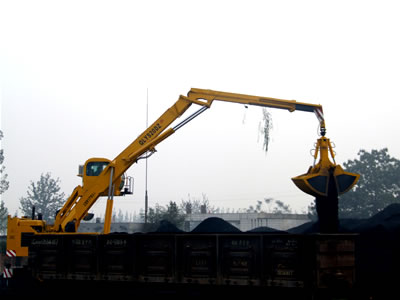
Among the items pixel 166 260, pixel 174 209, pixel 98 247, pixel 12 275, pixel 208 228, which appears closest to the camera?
pixel 166 260

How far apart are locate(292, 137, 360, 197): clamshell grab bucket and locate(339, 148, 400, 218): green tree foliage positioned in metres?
41.9

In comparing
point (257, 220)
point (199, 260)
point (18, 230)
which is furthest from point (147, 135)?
point (257, 220)

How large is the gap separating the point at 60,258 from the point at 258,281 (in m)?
6.04

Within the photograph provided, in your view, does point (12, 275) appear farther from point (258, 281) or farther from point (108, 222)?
point (258, 281)

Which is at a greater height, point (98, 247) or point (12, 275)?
point (98, 247)

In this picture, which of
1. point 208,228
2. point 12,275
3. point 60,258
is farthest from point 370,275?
point 12,275

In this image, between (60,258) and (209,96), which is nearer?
(60,258)

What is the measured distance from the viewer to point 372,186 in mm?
55688

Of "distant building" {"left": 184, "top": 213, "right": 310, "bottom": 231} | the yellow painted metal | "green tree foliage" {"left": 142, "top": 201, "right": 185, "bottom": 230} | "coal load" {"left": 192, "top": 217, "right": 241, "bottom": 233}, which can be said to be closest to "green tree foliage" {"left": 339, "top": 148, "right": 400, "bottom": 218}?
"distant building" {"left": 184, "top": 213, "right": 310, "bottom": 231}

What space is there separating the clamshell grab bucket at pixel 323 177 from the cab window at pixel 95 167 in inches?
284

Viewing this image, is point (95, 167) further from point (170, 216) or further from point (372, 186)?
point (372, 186)

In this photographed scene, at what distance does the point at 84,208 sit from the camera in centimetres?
1560

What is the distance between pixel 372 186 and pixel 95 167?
1877 inches

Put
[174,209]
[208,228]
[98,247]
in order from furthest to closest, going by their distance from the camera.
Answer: [174,209] < [208,228] < [98,247]
